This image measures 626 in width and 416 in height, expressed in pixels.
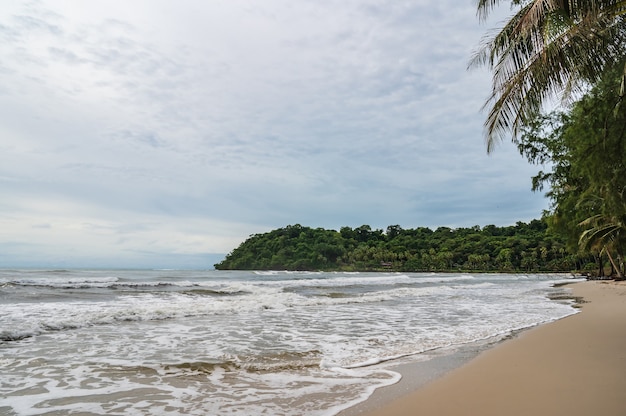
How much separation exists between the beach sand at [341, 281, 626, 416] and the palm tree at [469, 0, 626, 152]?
168 inches

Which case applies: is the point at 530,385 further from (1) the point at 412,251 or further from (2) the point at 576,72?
(1) the point at 412,251

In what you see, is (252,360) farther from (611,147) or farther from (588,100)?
(588,100)

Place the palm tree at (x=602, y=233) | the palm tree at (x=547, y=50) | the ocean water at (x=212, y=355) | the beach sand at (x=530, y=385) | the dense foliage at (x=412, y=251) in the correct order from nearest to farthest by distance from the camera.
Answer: the beach sand at (x=530, y=385)
the ocean water at (x=212, y=355)
the palm tree at (x=547, y=50)
the palm tree at (x=602, y=233)
the dense foliage at (x=412, y=251)

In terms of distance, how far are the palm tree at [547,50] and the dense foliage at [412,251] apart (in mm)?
77150

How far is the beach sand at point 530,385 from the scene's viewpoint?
131 inches

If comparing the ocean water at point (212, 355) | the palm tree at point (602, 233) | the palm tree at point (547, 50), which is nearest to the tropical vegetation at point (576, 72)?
the palm tree at point (547, 50)

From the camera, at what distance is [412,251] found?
98688mm

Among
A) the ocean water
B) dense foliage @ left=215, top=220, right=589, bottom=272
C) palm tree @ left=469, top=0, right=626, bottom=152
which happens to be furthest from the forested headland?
dense foliage @ left=215, top=220, right=589, bottom=272

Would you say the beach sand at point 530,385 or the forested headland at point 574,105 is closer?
the beach sand at point 530,385

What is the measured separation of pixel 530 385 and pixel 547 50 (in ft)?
18.8

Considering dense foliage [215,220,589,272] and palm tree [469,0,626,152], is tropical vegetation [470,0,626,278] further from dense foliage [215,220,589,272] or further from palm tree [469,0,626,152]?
dense foliage [215,220,589,272]

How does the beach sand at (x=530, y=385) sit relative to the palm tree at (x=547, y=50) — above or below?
below

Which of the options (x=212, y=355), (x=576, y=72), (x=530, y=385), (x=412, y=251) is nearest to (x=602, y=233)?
(x=576, y=72)

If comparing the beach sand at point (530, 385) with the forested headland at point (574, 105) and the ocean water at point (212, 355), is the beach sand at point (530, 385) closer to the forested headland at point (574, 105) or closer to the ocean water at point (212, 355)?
the ocean water at point (212, 355)
